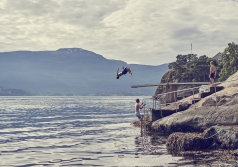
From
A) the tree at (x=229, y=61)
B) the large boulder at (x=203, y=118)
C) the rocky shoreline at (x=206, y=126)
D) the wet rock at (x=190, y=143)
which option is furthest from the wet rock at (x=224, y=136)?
the tree at (x=229, y=61)

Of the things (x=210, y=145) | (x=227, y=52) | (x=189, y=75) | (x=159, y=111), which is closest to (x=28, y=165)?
(x=210, y=145)

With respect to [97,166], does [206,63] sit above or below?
above

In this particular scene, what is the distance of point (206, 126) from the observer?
23.2 m

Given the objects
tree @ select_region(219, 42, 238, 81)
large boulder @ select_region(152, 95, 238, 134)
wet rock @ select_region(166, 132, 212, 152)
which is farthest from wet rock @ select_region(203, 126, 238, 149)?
tree @ select_region(219, 42, 238, 81)

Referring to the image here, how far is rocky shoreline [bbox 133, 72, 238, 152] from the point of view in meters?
19.2

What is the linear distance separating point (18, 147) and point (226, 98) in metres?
16.1

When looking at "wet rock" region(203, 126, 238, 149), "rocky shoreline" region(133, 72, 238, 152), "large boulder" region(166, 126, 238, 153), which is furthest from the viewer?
"rocky shoreline" region(133, 72, 238, 152)

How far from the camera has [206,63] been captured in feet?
315

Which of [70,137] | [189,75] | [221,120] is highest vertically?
[189,75]

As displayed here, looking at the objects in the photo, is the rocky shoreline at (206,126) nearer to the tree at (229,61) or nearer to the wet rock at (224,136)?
the wet rock at (224,136)

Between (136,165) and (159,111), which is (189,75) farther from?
(136,165)

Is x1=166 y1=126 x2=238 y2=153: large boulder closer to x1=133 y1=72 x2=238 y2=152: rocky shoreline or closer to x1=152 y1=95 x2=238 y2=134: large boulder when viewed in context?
x1=133 y1=72 x2=238 y2=152: rocky shoreline

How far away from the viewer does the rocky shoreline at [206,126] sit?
19219 millimetres

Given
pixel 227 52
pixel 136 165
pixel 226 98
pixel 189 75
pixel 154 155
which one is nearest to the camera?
pixel 136 165
